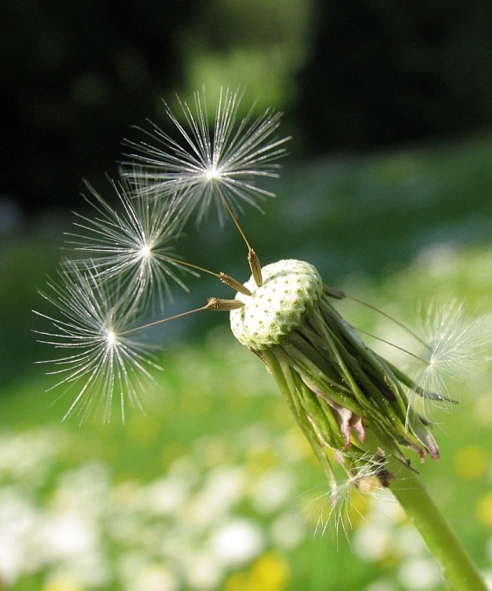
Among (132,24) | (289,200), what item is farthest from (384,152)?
(132,24)

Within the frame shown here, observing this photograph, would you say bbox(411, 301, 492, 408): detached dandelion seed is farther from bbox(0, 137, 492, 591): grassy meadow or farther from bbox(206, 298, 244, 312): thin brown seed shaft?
bbox(206, 298, 244, 312): thin brown seed shaft

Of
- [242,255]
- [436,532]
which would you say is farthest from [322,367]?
[242,255]

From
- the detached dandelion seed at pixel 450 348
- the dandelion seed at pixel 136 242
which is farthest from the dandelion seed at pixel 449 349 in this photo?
the dandelion seed at pixel 136 242

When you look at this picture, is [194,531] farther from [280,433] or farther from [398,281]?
[398,281]

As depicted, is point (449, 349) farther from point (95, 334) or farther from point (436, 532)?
point (95, 334)

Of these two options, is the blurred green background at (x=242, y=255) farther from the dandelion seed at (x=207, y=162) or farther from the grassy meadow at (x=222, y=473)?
the dandelion seed at (x=207, y=162)

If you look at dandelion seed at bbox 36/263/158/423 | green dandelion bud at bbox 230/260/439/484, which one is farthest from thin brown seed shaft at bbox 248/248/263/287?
dandelion seed at bbox 36/263/158/423
